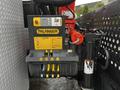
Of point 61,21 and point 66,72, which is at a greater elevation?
point 61,21

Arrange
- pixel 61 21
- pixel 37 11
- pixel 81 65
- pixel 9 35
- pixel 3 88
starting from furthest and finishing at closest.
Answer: pixel 81 65 → pixel 37 11 → pixel 61 21 → pixel 9 35 → pixel 3 88

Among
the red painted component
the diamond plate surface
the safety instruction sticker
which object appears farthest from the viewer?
the red painted component

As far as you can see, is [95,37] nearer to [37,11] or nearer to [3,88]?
[37,11]

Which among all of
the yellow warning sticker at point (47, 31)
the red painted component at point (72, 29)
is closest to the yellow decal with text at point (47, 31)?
the yellow warning sticker at point (47, 31)

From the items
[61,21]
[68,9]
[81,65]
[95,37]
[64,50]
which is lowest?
[81,65]

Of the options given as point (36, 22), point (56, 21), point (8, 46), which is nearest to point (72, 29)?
point (56, 21)

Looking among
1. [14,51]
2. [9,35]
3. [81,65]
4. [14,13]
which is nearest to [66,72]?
[81,65]

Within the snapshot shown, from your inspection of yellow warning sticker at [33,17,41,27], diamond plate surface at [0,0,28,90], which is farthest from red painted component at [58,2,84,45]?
diamond plate surface at [0,0,28,90]

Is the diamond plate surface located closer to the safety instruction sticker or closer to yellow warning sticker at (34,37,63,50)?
yellow warning sticker at (34,37,63,50)

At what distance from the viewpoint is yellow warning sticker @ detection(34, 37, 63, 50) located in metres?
1.65

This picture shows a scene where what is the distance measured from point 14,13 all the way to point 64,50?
1.95ft

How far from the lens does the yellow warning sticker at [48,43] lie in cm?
165

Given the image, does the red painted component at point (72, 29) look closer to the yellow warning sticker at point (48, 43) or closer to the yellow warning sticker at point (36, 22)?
the yellow warning sticker at point (48, 43)

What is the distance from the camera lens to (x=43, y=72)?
1686 millimetres
